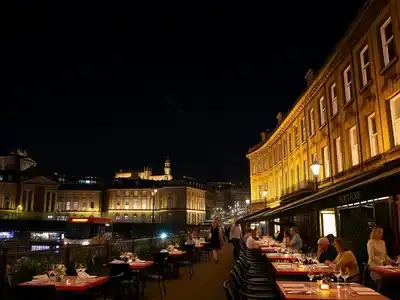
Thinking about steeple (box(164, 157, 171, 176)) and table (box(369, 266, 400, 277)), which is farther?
steeple (box(164, 157, 171, 176))

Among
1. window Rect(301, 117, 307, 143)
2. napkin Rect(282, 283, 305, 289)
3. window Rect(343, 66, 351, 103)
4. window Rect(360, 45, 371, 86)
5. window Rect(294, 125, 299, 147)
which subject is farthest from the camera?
window Rect(294, 125, 299, 147)

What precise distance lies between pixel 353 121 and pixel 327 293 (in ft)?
49.3

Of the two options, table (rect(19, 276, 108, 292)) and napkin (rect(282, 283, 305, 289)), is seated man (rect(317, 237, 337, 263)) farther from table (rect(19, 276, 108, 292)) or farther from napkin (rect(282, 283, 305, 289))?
table (rect(19, 276, 108, 292))

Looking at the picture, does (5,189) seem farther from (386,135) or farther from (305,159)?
(386,135)

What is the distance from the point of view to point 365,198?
5.91 meters

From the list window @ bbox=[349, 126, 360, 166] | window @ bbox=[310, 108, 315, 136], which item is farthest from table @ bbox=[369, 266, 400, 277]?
window @ bbox=[310, 108, 315, 136]

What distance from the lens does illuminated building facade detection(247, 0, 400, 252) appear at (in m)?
13.8

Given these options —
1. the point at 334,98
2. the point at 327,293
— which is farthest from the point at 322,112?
the point at 327,293

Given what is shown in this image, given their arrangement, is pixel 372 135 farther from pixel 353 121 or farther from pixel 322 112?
pixel 322 112

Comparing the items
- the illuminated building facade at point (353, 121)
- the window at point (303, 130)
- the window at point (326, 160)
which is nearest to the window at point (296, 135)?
the illuminated building facade at point (353, 121)

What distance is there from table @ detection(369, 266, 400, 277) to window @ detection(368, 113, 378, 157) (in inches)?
363

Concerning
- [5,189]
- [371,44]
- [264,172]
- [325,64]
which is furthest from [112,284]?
[5,189]

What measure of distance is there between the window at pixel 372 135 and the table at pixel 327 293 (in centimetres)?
1214

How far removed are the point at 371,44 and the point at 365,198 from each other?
13.6 metres
